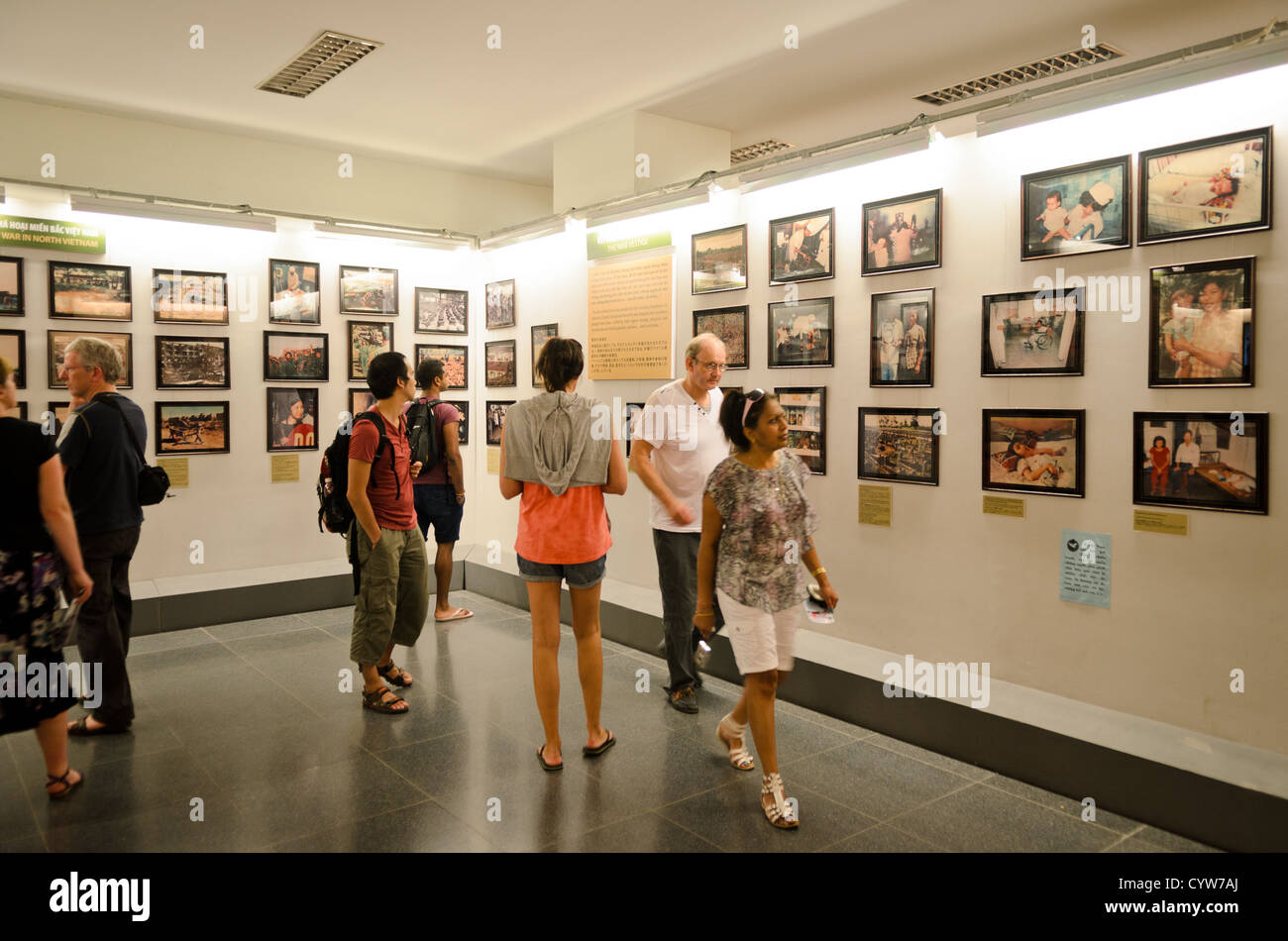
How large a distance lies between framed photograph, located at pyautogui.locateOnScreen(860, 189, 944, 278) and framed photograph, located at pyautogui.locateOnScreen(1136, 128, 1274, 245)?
1.06 m

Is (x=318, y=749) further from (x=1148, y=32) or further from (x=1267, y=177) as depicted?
(x=1148, y=32)

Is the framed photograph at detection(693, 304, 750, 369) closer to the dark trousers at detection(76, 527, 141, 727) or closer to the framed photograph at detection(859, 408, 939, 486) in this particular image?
the framed photograph at detection(859, 408, 939, 486)

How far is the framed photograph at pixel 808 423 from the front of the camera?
5574 mm

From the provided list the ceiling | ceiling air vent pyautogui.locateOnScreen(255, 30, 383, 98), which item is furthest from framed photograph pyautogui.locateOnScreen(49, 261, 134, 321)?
ceiling air vent pyautogui.locateOnScreen(255, 30, 383, 98)

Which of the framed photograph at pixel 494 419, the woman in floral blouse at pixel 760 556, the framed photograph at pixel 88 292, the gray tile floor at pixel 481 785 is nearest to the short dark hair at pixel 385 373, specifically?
the gray tile floor at pixel 481 785

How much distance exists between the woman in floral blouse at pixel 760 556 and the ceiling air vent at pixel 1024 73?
3874mm

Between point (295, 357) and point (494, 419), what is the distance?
73.2 inches

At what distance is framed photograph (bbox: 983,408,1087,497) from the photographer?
4.37 metres

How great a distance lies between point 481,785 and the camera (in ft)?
13.1

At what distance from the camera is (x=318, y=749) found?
14.5ft

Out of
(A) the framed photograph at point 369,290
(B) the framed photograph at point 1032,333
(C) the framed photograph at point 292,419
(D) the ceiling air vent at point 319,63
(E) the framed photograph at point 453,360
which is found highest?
(D) the ceiling air vent at point 319,63

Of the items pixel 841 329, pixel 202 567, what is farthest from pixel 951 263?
pixel 202 567

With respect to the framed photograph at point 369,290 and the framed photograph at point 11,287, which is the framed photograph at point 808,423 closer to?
the framed photograph at point 369,290

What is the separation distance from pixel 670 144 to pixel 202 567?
5.14 metres
